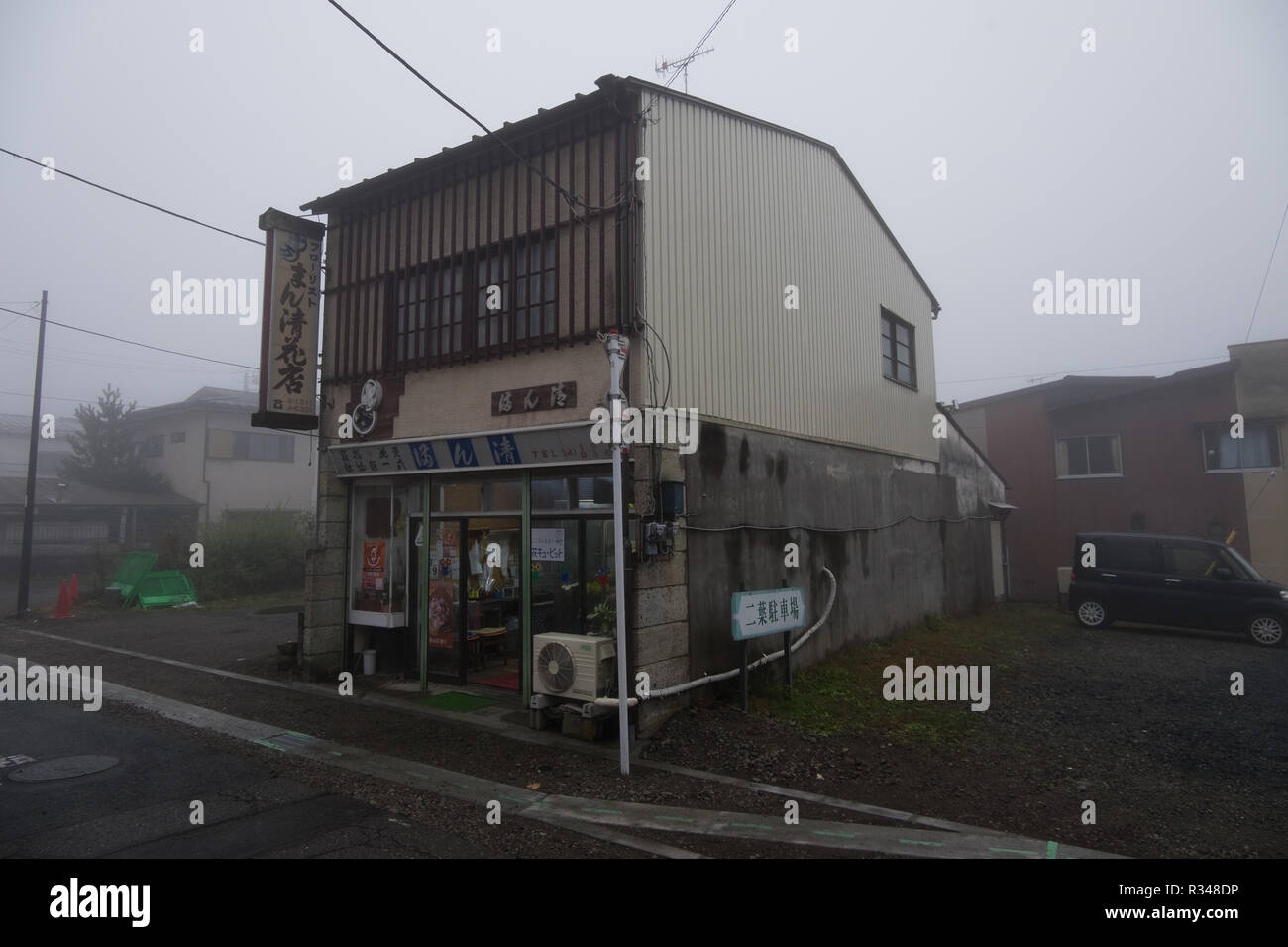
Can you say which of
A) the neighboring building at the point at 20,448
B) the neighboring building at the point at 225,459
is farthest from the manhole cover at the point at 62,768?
the neighboring building at the point at 20,448

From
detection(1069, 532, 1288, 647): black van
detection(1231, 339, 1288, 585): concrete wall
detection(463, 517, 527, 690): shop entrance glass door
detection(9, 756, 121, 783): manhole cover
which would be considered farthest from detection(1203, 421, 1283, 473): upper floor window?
detection(9, 756, 121, 783): manhole cover

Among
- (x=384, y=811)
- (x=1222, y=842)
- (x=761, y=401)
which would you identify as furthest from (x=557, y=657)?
(x=1222, y=842)

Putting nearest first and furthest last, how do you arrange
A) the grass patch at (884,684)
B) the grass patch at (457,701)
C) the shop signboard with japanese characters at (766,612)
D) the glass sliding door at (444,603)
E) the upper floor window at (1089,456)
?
1. the shop signboard with japanese characters at (766,612)
2. the grass patch at (884,684)
3. the grass patch at (457,701)
4. the glass sliding door at (444,603)
5. the upper floor window at (1089,456)

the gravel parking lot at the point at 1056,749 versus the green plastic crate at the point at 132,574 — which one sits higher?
the green plastic crate at the point at 132,574

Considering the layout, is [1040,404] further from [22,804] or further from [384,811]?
[22,804]

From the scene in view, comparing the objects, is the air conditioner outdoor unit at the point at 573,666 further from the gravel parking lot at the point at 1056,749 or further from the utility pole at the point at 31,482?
the utility pole at the point at 31,482

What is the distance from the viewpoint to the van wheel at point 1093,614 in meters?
14.9

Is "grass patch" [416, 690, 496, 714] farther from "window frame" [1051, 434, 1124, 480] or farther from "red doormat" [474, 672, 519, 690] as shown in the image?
"window frame" [1051, 434, 1124, 480]

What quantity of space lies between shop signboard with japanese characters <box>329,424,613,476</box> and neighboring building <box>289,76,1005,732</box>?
1.2 inches

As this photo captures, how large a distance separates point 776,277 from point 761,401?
204 centimetres

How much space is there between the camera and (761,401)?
962 centimetres

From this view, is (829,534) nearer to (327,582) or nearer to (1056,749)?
(1056,749)

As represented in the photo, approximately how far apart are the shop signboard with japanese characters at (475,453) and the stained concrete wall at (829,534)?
1297 mm

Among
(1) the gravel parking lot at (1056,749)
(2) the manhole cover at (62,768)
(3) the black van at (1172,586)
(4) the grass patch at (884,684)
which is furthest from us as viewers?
(3) the black van at (1172,586)
